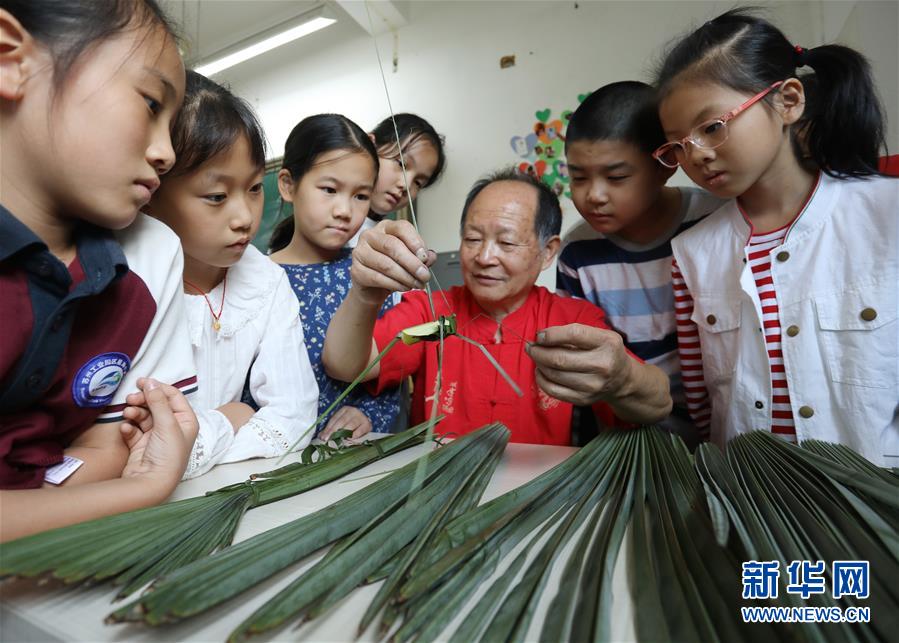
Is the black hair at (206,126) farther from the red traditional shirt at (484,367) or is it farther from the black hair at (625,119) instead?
the black hair at (625,119)

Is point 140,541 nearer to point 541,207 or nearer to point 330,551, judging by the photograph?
point 330,551

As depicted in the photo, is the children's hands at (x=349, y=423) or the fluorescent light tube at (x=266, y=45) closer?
the children's hands at (x=349, y=423)

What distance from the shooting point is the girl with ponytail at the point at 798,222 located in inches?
41.8

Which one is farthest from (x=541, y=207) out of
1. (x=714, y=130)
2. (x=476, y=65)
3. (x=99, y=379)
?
(x=476, y=65)

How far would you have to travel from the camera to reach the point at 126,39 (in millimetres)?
690

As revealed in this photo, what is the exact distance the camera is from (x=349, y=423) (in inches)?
49.2

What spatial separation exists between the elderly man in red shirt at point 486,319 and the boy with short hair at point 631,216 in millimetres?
127

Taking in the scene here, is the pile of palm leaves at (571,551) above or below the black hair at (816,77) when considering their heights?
below

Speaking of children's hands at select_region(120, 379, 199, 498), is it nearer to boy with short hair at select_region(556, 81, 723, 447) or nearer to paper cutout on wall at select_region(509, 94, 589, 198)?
boy with short hair at select_region(556, 81, 723, 447)

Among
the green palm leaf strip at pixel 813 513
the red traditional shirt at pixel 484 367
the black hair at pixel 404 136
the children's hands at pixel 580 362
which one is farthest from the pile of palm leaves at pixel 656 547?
the black hair at pixel 404 136

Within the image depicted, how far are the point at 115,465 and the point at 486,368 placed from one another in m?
0.94

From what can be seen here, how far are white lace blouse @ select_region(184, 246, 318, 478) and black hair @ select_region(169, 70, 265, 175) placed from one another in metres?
0.30

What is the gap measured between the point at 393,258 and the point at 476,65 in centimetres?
324

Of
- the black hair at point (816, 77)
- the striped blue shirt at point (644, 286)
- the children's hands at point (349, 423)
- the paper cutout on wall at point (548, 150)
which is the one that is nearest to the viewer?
the black hair at point (816, 77)
